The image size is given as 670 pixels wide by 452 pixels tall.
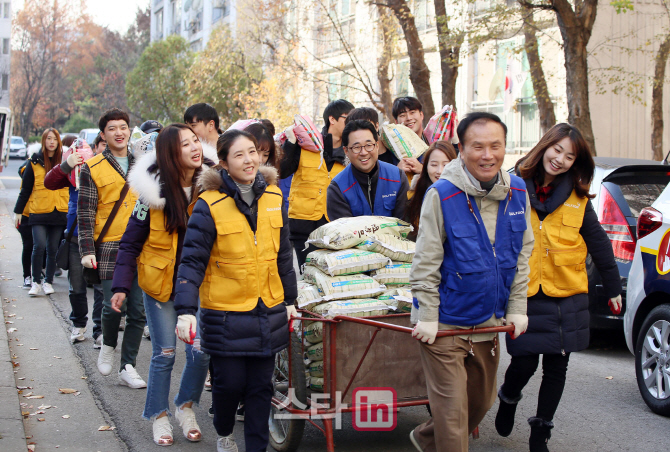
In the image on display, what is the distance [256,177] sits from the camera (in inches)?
159

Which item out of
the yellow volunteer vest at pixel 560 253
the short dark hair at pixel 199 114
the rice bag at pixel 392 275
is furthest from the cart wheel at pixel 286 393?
the short dark hair at pixel 199 114

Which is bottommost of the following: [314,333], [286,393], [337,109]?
[286,393]

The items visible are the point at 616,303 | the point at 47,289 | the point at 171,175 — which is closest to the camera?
the point at 616,303

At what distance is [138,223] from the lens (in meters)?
4.68

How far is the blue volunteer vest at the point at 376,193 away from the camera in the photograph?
5.21 m

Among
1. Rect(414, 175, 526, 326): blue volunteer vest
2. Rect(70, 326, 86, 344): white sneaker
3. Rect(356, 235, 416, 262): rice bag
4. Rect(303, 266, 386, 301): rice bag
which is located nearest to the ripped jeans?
Rect(303, 266, 386, 301): rice bag

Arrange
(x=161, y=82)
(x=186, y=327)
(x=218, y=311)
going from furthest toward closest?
(x=161, y=82) < (x=218, y=311) < (x=186, y=327)

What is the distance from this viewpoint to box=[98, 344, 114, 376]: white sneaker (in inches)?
241

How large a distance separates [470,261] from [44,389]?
398 cm

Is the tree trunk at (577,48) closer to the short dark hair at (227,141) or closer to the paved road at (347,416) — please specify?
the paved road at (347,416)

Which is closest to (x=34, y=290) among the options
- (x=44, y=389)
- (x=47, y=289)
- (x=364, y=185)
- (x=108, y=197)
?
(x=47, y=289)

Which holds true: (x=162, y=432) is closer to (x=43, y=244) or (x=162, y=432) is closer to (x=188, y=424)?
(x=188, y=424)

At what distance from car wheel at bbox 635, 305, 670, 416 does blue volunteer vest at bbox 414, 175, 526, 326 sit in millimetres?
2350

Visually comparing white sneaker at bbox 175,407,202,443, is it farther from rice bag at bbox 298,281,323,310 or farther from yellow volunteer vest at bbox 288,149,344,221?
yellow volunteer vest at bbox 288,149,344,221
